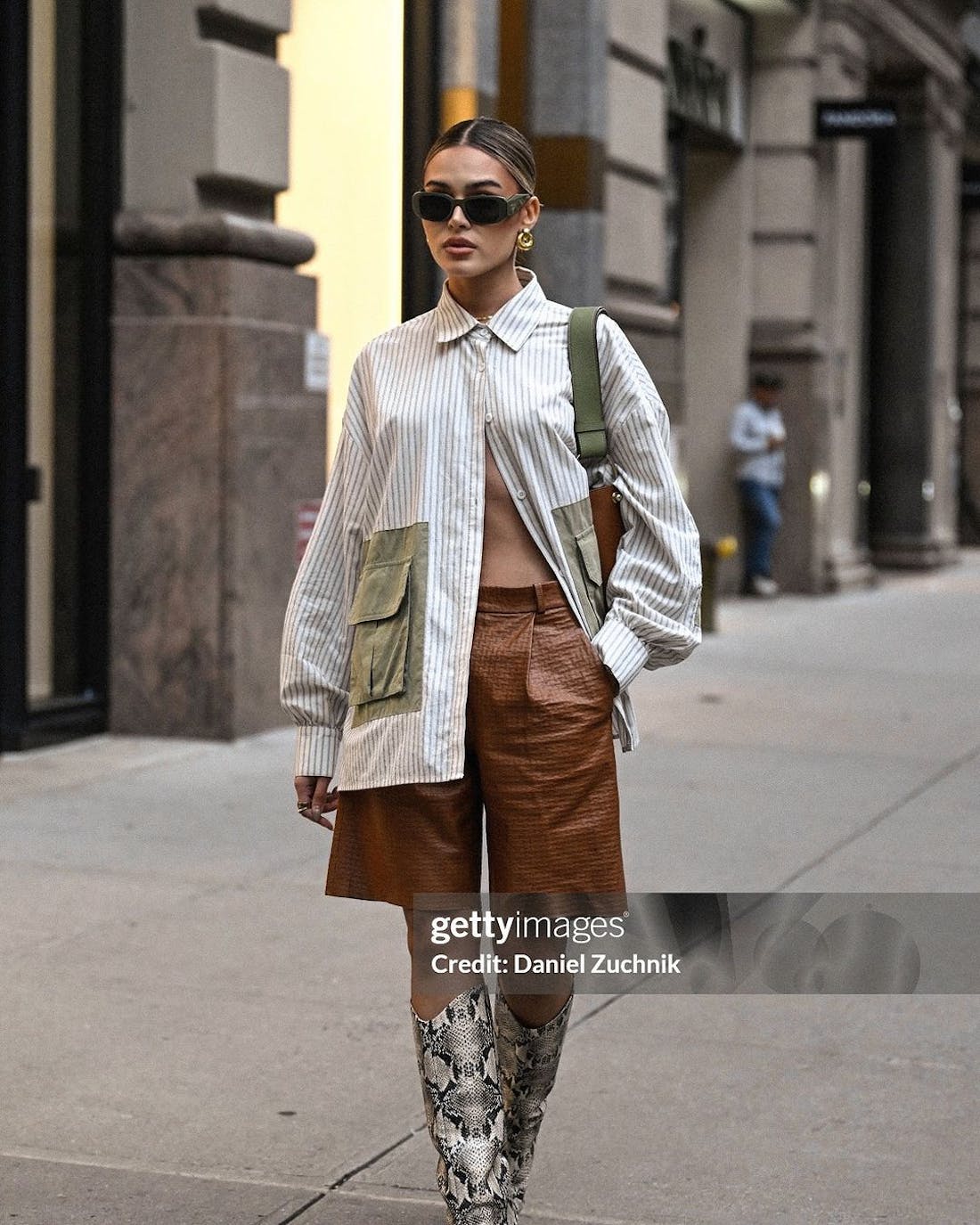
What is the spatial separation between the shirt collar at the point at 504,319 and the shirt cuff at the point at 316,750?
68 centimetres

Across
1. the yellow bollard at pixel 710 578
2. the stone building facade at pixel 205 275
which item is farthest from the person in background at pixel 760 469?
the yellow bollard at pixel 710 578

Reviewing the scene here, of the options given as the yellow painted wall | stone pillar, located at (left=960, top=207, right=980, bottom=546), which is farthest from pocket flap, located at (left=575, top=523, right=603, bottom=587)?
stone pillar, located at (left=960, top=207, right=980, bottom=546)

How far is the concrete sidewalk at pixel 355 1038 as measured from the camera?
12.6ft

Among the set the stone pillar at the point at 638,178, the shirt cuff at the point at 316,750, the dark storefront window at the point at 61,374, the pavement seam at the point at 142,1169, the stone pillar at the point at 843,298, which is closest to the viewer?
the shirt cuff at the point at 316,750

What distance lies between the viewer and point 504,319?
341 cm

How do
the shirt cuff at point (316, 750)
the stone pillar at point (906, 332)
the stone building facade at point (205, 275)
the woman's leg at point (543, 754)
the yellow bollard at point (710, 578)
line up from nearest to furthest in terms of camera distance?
the woman's leg at point (543, 754), the shirt cuff at point (316, 750), the stone building facade at point (205, 275), the yellow bollard at point (710, 578), the stone pillar at point (906, 332)

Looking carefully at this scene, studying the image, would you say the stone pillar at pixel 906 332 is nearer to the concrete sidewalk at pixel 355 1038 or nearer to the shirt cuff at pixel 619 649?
the concrete sidewalk at pixel 355 1038

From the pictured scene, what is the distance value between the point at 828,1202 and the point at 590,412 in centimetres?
150

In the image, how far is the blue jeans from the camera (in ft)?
56.3

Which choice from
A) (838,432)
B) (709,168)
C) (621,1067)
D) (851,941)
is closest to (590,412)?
(621,1067)

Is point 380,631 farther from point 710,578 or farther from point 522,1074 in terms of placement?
point 710,578

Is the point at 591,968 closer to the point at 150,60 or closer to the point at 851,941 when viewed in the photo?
the point at 851,941

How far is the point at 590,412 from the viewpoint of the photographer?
339cm

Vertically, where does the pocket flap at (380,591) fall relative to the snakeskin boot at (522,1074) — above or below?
above
